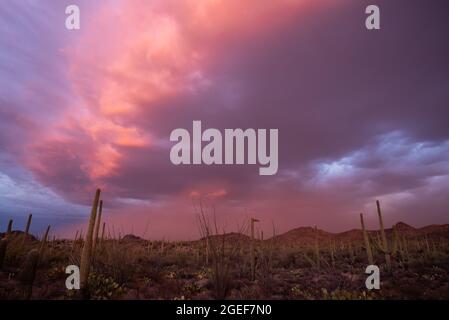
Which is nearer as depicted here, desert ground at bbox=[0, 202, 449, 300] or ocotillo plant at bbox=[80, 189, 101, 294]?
ocotillo plant at bbox=[80, 189, 101, 294]

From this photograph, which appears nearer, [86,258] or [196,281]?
[86,258]

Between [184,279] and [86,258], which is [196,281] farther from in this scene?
[86,258]

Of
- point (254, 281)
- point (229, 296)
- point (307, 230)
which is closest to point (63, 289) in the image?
point (229, 296)

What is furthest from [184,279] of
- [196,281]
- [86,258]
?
[86,258]

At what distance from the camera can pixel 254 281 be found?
11.4m

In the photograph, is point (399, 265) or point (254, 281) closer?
point (254, 281)

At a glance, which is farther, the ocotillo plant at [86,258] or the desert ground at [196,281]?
the desert ground at [196,281]

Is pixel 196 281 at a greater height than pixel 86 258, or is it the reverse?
pixel 86 258
